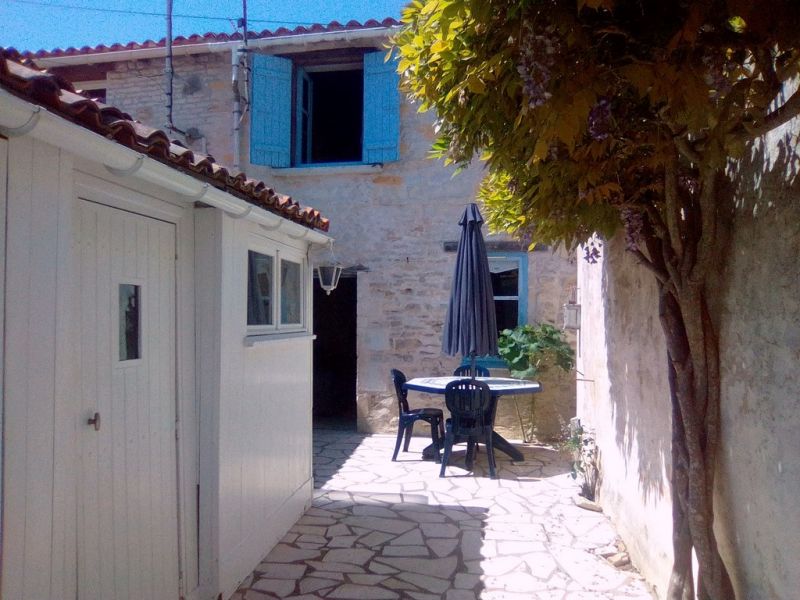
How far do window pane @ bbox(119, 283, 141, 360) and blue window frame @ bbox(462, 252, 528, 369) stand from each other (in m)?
5.73

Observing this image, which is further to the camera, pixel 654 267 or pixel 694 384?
pixel 654 267

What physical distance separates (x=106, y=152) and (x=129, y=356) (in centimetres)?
101

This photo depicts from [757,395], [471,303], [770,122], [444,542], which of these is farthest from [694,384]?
[471,303]

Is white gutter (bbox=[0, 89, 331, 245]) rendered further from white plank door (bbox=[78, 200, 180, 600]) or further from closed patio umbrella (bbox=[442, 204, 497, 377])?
closed patio umbrella (bbox=[442, 204, 497, 377])

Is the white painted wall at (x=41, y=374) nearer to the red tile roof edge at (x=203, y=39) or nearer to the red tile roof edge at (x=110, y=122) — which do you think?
the red tile roof edge at (x=110, y=122)

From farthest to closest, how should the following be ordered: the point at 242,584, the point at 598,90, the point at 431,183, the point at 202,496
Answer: the point at 431,183, the point at 242,584, the point at 202,496, the point at 598,90

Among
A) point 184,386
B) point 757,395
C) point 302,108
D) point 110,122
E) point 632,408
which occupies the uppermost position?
point 302,108

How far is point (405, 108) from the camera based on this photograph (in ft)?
27.6

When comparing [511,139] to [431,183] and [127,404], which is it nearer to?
[127,404]

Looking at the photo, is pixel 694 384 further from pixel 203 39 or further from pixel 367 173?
pixel 203 39

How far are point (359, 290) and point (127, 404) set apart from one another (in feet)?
19.3

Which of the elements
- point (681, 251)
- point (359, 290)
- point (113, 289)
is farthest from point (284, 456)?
point (359, 290)

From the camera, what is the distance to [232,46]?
8.54m

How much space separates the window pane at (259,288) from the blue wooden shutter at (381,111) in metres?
4.37
